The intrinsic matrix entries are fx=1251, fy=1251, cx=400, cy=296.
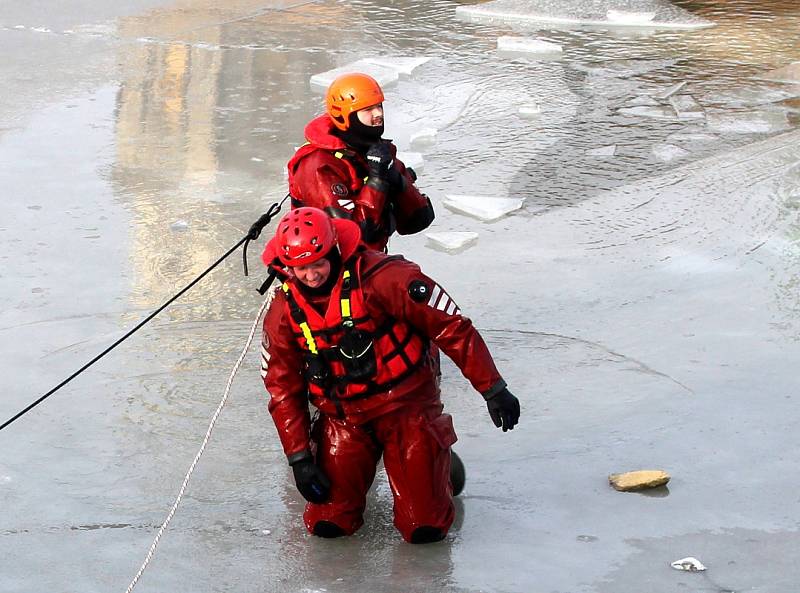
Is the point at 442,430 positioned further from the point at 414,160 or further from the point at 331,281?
the point at 414,160

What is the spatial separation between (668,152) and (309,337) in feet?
15.1

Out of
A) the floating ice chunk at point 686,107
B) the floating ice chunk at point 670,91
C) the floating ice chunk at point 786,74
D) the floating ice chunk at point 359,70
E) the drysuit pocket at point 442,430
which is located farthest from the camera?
the floating ice chunk at point 359,70

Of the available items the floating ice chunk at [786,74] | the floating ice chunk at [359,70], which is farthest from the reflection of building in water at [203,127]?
the floating ice chunk at [786,74]

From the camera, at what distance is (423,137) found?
28.3 feet

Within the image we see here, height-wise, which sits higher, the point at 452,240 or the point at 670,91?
the point at 670,91

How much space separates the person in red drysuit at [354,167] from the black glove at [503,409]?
1.12 m

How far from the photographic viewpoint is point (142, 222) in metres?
7.43

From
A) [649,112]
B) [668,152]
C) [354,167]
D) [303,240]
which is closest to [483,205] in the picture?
[668,152]

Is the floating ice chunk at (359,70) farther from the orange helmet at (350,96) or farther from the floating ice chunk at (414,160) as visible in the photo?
the orange helmet at (350,96)

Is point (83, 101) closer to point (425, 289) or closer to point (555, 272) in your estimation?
point (555, 272)

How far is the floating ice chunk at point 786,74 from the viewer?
31.4ft

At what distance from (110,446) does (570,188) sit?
376 cm

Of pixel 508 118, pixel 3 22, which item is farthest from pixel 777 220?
pixel 3 22

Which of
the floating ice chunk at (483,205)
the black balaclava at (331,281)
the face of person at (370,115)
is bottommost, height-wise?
the floating ice chunk at (483,205)
